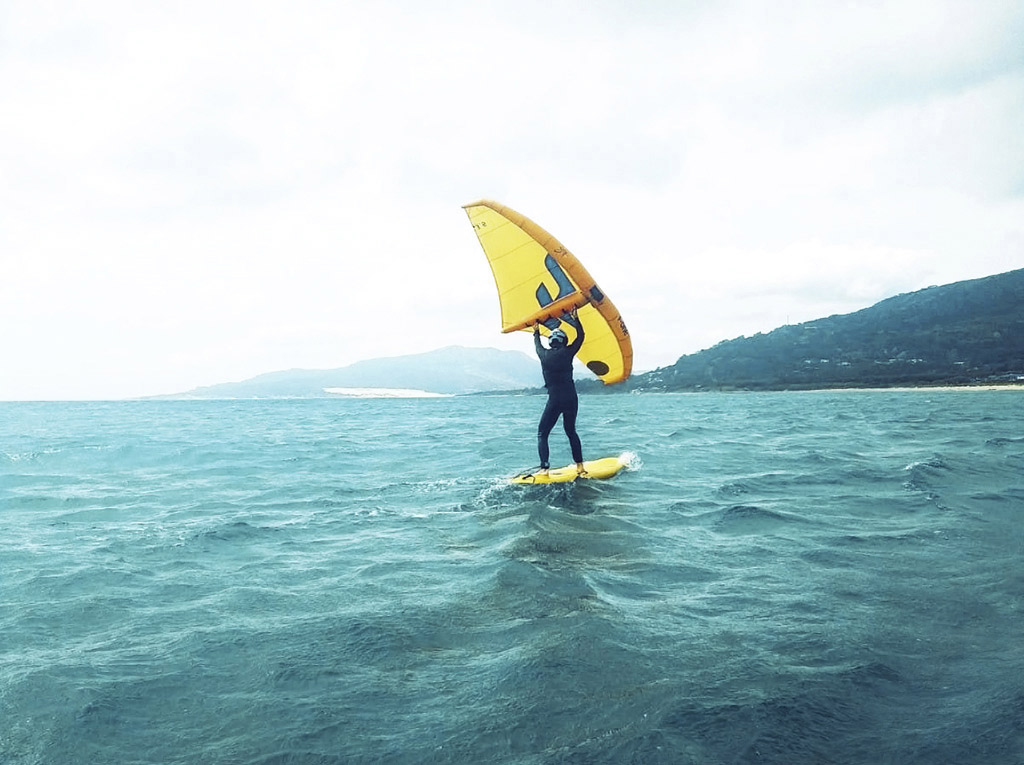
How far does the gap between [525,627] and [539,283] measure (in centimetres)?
860

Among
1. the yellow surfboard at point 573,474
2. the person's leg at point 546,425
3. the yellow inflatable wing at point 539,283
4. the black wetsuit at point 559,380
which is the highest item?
the yellow inflatable wing at point 539,283

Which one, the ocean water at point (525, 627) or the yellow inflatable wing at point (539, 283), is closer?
the ocean water at point (525, 627)

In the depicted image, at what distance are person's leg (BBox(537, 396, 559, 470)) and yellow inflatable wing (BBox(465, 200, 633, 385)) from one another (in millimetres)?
1476

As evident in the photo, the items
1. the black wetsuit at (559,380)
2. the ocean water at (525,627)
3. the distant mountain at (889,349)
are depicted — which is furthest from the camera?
A: the distant mountain at (889,349)

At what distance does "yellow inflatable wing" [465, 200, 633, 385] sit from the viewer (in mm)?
12438

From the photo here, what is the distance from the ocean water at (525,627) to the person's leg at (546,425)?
3.25ft

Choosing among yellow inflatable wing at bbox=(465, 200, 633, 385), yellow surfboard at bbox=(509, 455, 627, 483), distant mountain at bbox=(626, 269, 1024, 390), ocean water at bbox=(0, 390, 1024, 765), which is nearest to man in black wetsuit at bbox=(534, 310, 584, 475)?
yellow inflatable wing at bbox=(465, 200, 633, 385)

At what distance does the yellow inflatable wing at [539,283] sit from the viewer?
12.4 meters

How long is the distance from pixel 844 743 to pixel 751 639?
1387 millimetres

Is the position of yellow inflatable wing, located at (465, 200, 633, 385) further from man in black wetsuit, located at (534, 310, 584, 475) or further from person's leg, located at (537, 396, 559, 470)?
person's leg, located at (537, 396, 559, 470)

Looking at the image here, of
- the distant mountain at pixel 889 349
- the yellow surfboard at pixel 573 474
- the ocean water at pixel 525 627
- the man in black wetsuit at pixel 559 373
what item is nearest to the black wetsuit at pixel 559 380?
the man in black wetsuit at pixel 559 373

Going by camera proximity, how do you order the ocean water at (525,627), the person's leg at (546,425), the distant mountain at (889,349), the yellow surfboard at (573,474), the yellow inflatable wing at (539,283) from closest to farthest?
the ocean water at (525,627) < the person's leg at (546,425) < the yellow inflatable wing at (539,283) < the yellow surfboard at (573,474) < the distant mountain at (889,349)

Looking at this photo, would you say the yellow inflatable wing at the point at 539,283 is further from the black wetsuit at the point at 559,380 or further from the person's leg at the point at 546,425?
the person's leg at the point at 546,425

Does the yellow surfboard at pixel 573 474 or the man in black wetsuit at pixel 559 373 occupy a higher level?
the man in black wetsuit at pixel 559 373
